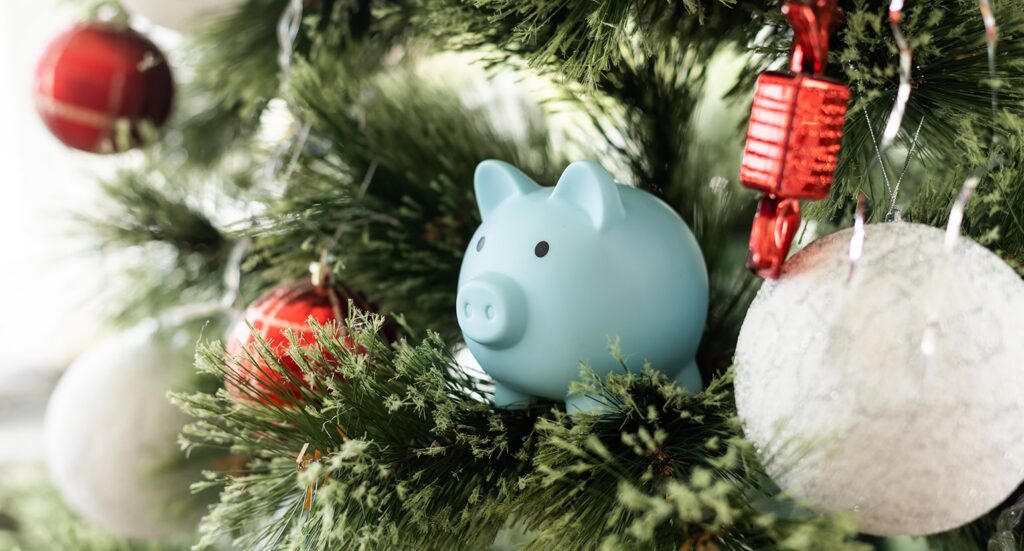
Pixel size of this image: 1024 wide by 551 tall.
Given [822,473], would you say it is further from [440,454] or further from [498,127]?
[498,127]

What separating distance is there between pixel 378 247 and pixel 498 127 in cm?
14

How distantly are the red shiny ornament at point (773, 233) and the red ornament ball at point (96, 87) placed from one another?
0.57m

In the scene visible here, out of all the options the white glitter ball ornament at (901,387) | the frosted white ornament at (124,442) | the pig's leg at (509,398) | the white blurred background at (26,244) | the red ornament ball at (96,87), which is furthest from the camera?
the white blurred background at (26,244)

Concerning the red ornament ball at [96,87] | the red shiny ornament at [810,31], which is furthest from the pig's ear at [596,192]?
the red ornament ball at [96,87]

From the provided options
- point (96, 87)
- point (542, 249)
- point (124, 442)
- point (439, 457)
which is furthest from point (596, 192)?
point (96, 87)

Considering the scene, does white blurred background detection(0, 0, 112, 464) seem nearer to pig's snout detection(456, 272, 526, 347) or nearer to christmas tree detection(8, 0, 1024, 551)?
christmas tree detection(8, 0, 1024, 551)

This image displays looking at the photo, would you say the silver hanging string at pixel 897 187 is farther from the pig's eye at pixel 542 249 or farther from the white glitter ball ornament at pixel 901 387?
the pig's eye at pixel 542 249

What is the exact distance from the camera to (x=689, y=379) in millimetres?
437

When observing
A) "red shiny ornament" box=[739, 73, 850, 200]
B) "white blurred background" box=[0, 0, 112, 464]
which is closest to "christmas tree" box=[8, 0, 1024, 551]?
"red shiny ornament" box=[739, 73, 850, 200]

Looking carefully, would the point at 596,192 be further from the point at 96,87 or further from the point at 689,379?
the point at 96,87

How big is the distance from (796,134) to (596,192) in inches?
4.1

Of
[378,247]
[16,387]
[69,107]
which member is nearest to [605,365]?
[378,247]

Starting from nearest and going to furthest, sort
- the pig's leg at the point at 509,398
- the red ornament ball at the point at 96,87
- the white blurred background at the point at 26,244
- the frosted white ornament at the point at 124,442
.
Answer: the pig's leg at the point at 509,398 < the frosted white ornament at the point at 124,442 < the red ornament ball at the point at 96,87 < the white blurred background at the point at 26,244

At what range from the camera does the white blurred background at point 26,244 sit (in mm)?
1469
